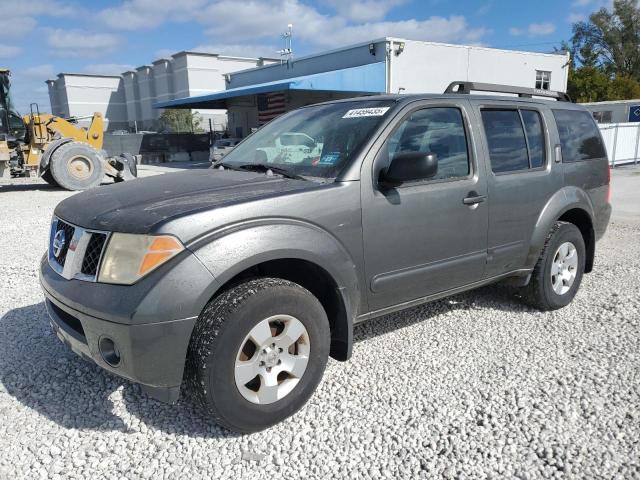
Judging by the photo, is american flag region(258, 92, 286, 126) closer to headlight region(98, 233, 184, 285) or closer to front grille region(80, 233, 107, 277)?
front grille region(80, 233, 107, 277)

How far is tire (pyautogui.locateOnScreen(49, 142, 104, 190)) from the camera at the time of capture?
1294 centimetres

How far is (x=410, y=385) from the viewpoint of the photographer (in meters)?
3.20

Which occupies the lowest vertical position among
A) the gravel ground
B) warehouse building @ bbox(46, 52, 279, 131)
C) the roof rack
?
the gravel ground

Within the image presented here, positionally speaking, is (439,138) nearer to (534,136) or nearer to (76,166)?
(534,136)

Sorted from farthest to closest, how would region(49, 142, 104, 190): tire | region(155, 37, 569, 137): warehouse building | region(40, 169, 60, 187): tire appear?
region(155, 37, 569, 137): warehouse building
region(40, 169, 60, 187): tire
region(49, 142, 104, 190): tire

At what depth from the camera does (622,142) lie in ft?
59.7

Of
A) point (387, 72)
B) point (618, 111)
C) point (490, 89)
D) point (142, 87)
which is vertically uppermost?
point (142, 87)

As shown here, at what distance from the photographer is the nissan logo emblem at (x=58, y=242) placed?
2855mm

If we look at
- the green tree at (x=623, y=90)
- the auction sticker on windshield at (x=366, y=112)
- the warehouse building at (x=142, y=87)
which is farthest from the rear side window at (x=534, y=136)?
the warehouse building at (x=142, y=87)

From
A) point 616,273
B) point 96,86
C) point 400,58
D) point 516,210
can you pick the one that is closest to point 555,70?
point 400,58

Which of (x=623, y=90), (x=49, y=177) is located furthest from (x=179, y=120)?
(x=49, y=177)

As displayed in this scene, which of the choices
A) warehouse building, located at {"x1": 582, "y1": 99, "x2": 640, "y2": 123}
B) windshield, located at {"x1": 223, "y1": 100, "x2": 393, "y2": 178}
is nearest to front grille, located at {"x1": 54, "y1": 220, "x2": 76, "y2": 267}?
windshield, located at {"x1": 223, "y1": 100, "x2": 393, "y2": 178}

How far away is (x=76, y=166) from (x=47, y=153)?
0.73m

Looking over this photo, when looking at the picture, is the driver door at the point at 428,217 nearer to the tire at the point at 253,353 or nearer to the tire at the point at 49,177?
the tire at the point at 253,353
